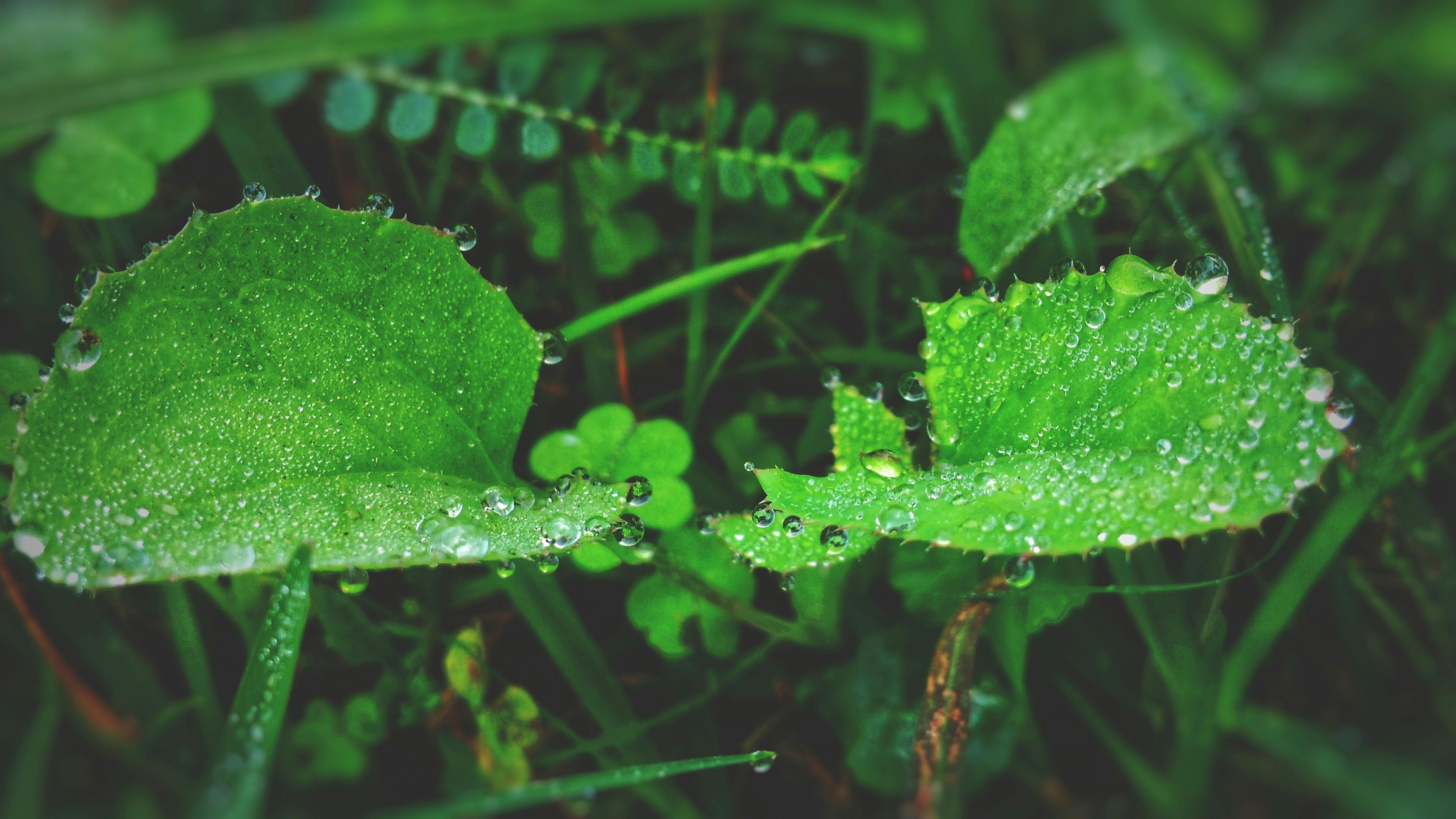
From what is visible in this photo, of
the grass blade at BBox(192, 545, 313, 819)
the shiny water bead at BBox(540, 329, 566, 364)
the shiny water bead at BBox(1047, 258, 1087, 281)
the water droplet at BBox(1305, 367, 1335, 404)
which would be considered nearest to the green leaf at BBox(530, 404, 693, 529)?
the shiny water bead at BBox(540, 329, 566, 364)

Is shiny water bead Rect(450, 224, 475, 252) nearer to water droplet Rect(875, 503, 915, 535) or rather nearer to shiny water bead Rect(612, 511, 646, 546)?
shiny water bead Rect(612, 511, 646, 546)

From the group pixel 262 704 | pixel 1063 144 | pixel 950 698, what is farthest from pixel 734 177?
pixel 262 704

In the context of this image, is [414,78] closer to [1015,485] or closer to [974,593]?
[1015,485]

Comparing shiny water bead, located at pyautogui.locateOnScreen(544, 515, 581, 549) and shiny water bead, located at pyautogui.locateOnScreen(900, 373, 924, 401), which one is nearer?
shiny water bead, located at pyautogui.locateOnScreen(544, 515, 581, 549)

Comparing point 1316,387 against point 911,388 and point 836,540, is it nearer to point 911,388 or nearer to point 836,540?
point 911,388

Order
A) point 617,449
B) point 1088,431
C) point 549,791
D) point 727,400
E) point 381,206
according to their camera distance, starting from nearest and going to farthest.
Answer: point 549,791 < point 1088,431 < point 381,206 < point 617,449 < point 727,400

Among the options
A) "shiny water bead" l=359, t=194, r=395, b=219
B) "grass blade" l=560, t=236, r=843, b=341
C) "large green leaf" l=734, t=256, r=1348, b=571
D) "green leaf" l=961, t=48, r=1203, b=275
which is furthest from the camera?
"grass blade" l=560, t=236, r=843, b=341

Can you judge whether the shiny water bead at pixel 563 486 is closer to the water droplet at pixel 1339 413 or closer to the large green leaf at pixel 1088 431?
the large green leaf at pixel 1088 431
